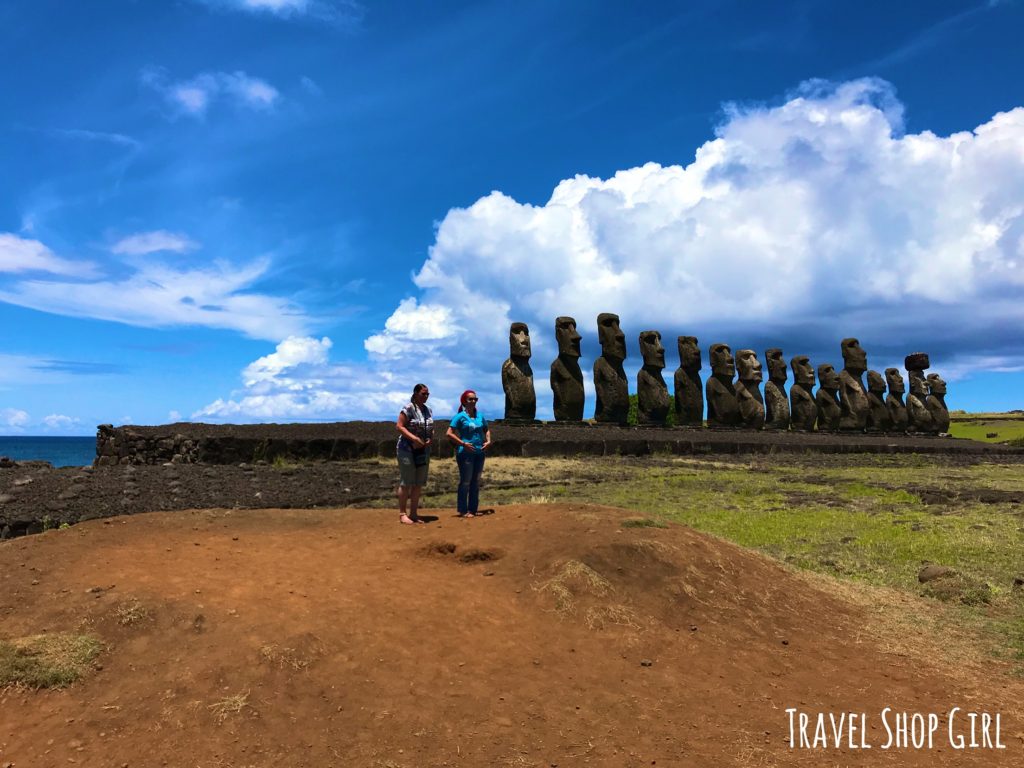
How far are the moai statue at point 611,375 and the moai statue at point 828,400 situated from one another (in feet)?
47.8

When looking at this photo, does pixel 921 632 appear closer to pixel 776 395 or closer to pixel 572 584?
pixel 572 584

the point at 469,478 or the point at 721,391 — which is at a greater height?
the point at 721,391

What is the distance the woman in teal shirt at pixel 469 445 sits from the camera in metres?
9.62

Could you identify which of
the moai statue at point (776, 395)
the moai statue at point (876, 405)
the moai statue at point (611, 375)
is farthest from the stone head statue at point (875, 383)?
the moai statue at point (611, 375)

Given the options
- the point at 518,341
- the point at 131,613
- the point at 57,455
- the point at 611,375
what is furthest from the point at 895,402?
the point at 57,455

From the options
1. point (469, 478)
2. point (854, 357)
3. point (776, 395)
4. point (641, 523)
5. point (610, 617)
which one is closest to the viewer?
point (610, 617)

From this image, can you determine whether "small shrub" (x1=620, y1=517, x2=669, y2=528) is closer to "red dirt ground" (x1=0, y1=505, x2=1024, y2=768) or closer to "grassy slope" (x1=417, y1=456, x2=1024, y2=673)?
"red dirt ground" (x1=0, y1=505, x2=1024, y2=768)

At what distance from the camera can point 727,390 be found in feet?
115

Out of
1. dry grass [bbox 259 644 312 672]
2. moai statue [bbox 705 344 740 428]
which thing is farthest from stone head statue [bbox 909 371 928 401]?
dry grass [bbox 259 644 312 672]

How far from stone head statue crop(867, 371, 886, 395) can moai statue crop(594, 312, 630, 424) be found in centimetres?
1795

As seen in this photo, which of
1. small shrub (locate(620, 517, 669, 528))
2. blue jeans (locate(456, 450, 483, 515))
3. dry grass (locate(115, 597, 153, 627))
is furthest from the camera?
blue jeans (locate(456, 450, 483, 515))

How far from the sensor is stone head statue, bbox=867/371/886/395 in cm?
4031

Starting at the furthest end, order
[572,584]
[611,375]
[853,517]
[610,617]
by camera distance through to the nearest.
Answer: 1. [611,375]
2. [853,517]
3. [572,584]
4. [610,617]

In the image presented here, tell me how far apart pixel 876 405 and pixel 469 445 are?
36.9 m
